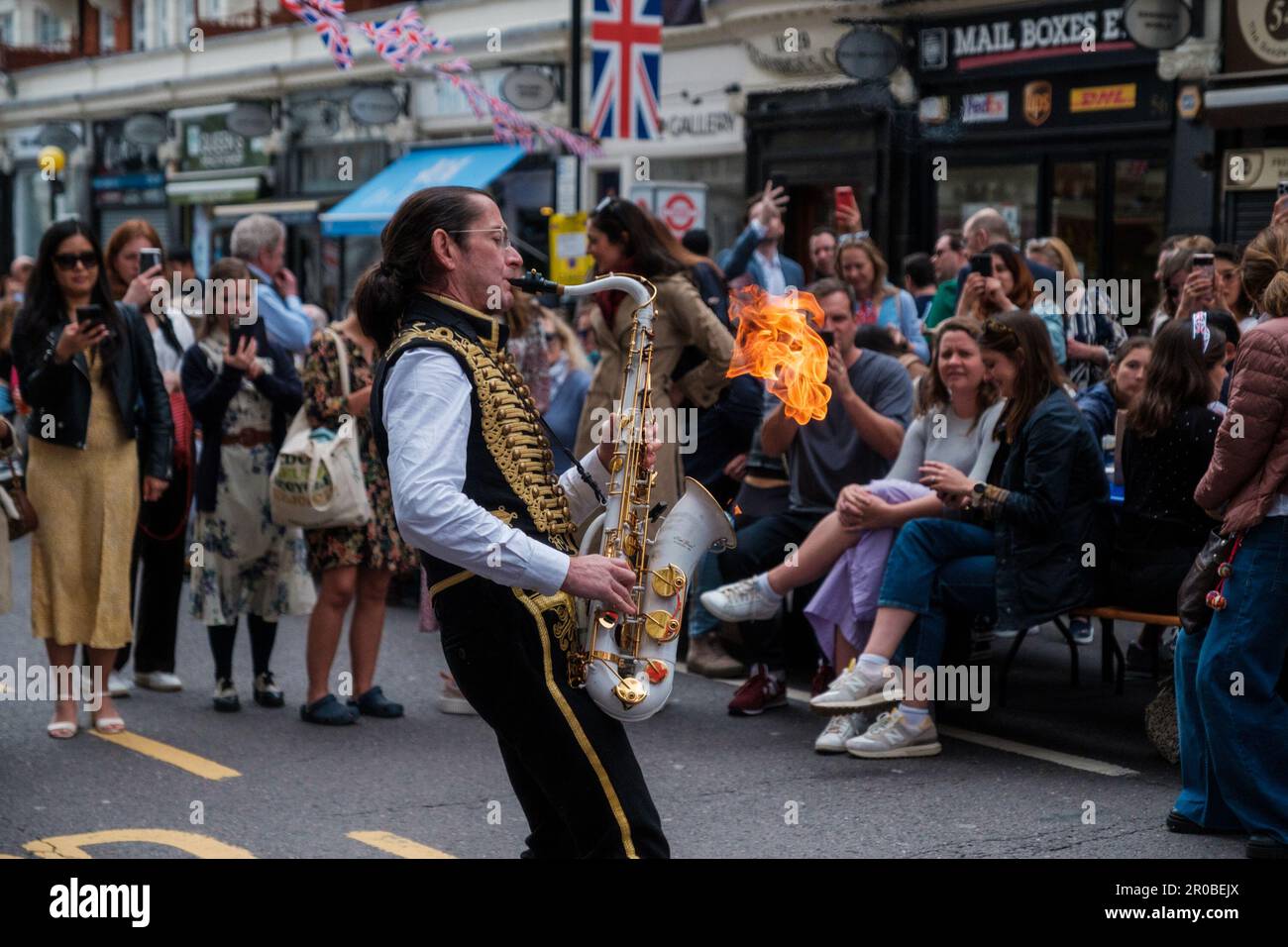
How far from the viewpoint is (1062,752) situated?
6891mm

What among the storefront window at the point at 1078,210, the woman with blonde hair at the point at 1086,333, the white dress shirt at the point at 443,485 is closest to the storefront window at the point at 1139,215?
the storefront window at the point at 1078,210

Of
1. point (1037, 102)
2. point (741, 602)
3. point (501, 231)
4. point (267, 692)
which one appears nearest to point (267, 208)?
point (1037, 102)

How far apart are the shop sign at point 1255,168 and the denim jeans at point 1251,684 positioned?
31.0ft

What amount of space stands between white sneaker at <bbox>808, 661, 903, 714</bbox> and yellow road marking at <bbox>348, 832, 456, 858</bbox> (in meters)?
1.83

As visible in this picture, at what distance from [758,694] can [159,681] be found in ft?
9.32

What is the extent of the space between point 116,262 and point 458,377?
Result: 5147mm

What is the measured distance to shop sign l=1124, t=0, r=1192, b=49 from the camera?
14133 mm

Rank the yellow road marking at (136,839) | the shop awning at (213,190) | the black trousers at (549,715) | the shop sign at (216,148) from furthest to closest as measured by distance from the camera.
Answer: the shop sign at (216,148) → the shop awning at (213,190) → the yellow road marking at (136,839) → the black trousers at (549,715)

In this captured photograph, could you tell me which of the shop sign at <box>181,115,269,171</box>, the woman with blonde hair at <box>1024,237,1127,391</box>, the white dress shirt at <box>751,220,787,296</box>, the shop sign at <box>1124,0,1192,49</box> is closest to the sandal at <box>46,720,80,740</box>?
the woman with blonde hair at <box>1024,237,1127,391</box>

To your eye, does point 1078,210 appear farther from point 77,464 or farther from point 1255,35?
point 77,464

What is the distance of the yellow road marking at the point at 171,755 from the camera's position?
6.63 metres

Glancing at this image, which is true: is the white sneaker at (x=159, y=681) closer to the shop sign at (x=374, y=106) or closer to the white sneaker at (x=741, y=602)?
the white sneaker at (x=741, y=602)

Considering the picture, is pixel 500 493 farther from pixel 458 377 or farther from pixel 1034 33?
pixel 1034 33

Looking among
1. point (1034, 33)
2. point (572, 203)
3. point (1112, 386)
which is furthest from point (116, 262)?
point (572, 203)
